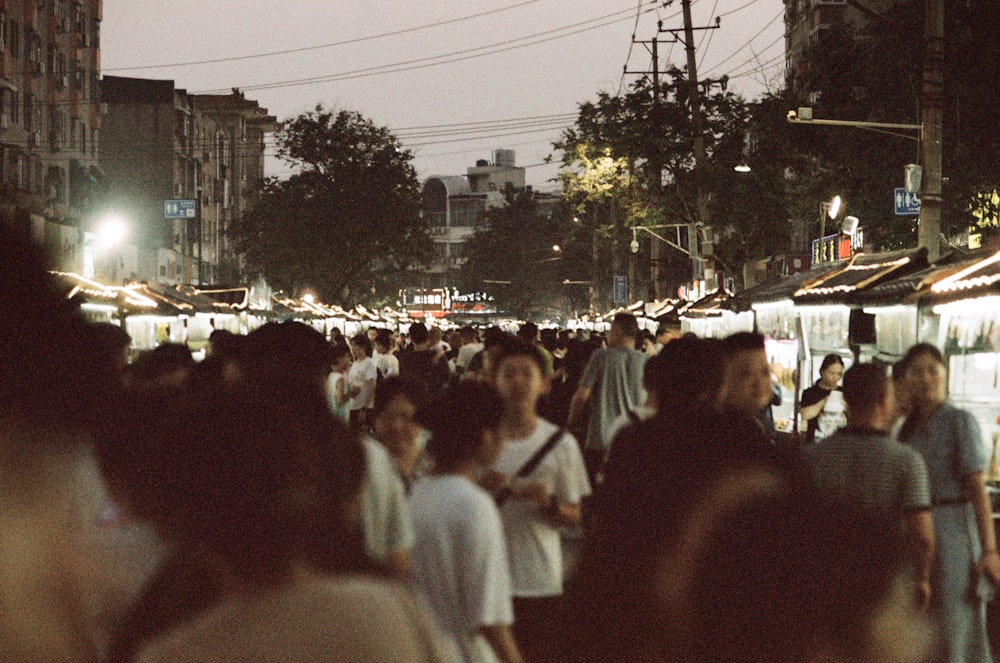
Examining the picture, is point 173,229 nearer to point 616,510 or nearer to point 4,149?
point 4,149

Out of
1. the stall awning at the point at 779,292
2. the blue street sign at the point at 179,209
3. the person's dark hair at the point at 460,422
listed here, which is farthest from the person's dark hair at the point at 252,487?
the blue street sign at the point at 179,209

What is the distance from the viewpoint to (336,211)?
223 ft

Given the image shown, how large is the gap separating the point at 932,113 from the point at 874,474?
14.9 metres

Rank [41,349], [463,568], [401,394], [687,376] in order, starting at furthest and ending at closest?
[401,394], [687,376], [463,568], [41,349]

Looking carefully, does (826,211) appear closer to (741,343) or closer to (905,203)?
(905,203)

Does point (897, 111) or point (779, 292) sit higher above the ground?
point (897, 111)

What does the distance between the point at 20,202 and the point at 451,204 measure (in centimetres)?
10572

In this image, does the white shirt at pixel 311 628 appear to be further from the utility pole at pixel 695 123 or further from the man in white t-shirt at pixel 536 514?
the utility pole at pixel 695 123

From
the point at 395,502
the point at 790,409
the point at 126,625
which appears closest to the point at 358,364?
the point at 790,409

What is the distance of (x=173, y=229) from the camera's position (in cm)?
7788

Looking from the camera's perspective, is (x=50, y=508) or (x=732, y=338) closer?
(x=50, y=508)

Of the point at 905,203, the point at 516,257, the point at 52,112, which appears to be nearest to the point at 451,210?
the point at 516,257

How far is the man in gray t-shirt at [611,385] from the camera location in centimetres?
1027

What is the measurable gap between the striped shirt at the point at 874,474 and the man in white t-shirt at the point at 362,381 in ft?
26.7
